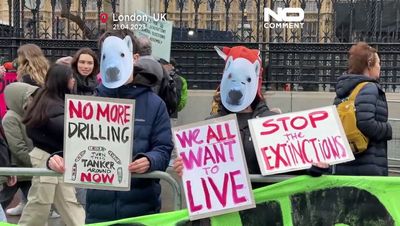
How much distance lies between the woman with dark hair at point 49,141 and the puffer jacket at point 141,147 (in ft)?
3.86

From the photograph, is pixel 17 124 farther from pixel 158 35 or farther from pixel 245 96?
pixel 158 35

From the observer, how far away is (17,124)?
5.76m

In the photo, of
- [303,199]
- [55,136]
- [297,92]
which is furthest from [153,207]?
[297,92]

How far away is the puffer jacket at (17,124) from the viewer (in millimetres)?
5742

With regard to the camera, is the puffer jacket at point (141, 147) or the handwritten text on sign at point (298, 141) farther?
the puffer jacket at point (141, 147)

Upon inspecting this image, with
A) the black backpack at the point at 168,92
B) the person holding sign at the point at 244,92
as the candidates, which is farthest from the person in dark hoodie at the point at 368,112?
the black backpack at the point at 168,92

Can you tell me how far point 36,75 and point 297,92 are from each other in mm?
5610

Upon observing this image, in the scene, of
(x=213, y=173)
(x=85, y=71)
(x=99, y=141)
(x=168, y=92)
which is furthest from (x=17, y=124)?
(x=213, y=173)

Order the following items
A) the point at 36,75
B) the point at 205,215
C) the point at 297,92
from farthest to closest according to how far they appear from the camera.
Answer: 1. the point at 297,92
2. the point at 36,75
3. the point at 205,215

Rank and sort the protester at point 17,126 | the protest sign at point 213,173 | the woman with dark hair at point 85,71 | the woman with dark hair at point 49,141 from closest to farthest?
the protest sign at point 213,173 < the woman with dark hair at point 49,141 < the protester at point 17,126 < the woman with dark hair at point 85,71

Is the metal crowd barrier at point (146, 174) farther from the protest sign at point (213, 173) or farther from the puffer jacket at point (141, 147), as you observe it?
the protest sign at point (213, 173)

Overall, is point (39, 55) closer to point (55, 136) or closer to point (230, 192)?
point (55, 136)

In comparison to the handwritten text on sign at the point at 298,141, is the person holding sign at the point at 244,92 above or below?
above

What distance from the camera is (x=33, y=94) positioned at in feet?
18.3
